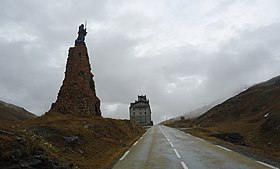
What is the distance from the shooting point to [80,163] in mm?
14992

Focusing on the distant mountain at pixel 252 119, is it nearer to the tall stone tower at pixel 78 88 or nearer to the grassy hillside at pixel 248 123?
the grassy hillside at pixel 248 123

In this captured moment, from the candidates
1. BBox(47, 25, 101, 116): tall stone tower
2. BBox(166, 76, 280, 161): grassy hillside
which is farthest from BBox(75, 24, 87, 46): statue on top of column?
BBox(166, 76, 280, 161): grassy hillside

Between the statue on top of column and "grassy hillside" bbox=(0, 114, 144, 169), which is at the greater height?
the statue on top of column

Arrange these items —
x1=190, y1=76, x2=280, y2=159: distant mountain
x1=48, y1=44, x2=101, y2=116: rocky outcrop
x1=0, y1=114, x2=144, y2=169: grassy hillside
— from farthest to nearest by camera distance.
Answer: x1=190, y1=76, x2=280, y2=159: distant mountain
x1=48, y1=44, x2=101, y2=116: rocky outcrop
x1=0, y1=114, x2=144, y2=169: grassy hillside

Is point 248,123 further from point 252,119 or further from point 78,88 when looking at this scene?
point 78,88

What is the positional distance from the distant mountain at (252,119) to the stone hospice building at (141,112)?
1852 inches

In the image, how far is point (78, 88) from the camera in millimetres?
36469

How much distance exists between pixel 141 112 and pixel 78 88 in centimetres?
11048

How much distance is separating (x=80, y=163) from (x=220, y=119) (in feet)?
280

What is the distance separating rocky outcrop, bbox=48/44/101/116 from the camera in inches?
1409

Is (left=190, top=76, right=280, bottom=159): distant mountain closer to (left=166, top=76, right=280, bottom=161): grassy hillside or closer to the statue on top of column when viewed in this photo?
(left=166, top=76, right=280, bottom=161): grassy hillside

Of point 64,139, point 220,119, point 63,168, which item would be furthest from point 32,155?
point 220,119

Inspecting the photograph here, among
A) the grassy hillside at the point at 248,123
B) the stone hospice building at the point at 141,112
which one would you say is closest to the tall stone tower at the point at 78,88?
the grassy hillside at the point at 248,123

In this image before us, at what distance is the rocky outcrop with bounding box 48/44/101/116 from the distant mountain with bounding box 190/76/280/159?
2287 centimetres
